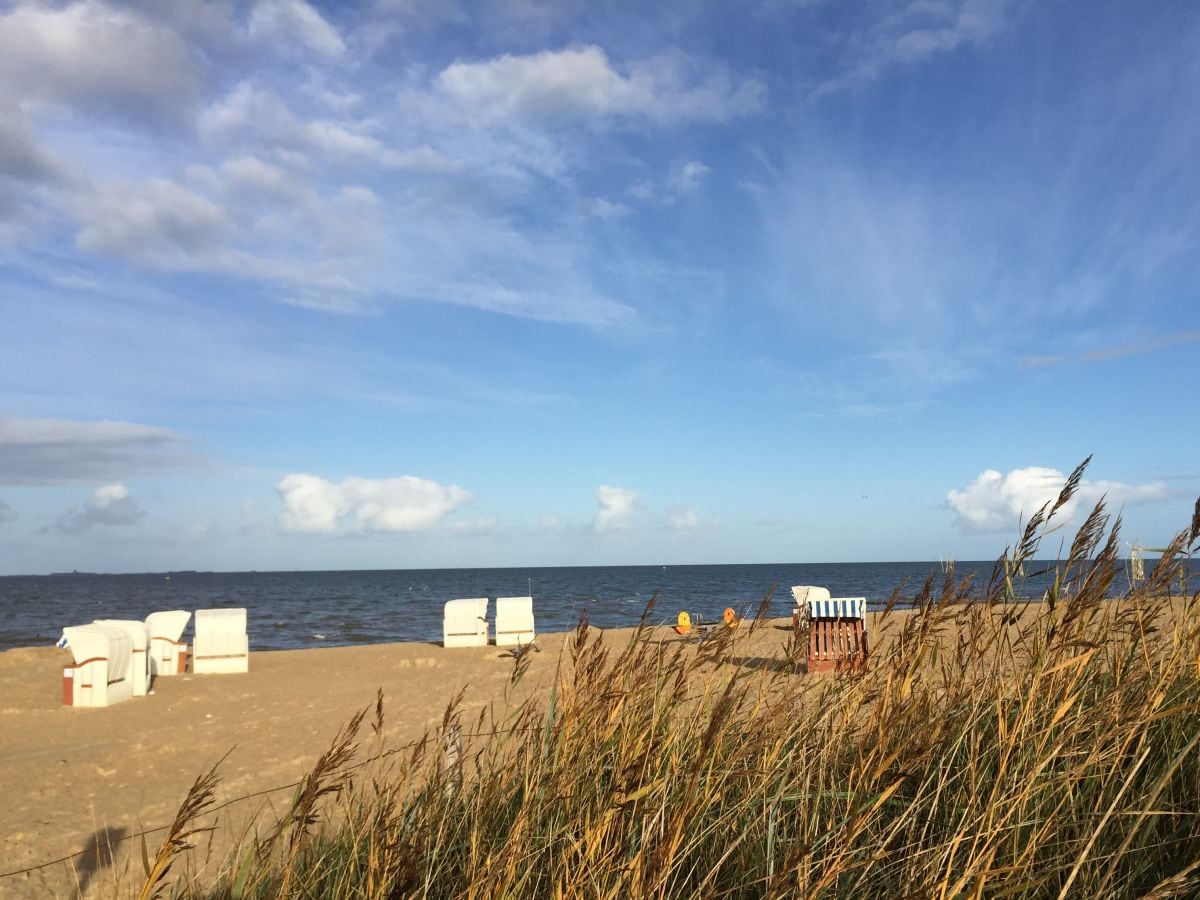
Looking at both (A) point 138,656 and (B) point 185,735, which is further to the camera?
(A) point 138,656

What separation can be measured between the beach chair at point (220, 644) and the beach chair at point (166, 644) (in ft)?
0.83

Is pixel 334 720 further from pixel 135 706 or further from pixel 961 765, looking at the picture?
pixel 961 765

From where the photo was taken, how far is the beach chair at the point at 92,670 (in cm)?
1145

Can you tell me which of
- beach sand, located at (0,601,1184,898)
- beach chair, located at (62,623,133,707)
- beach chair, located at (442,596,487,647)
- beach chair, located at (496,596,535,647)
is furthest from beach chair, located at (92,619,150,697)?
beach chair, located at (496,596,535,647)

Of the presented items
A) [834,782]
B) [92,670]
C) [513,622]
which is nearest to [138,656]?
[92,670]

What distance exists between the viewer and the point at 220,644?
48.0ft

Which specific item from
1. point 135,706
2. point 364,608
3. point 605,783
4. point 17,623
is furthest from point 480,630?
point 17,623

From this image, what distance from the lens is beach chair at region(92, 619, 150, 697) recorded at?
12312 millimetres

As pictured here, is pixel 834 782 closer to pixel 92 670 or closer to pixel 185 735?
pixel 185 735

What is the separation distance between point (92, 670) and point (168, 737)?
2.87 meters

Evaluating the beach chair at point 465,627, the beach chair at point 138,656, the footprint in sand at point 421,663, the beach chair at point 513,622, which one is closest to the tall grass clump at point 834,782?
the beach chair at point 138,656

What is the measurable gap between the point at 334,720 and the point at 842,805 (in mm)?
8787

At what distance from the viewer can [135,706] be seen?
1157 cm

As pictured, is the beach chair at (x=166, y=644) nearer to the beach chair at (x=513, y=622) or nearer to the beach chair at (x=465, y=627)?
the beach chair at (x=465, y=627)
